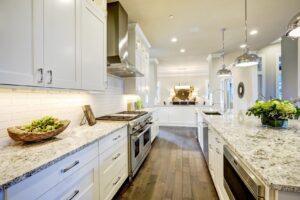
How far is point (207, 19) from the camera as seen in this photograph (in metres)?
3.29

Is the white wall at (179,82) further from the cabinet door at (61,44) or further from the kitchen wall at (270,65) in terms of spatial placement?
the cabinet door at (61,44)

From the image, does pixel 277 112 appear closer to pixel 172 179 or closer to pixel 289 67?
pixel 172 179

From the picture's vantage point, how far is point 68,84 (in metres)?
1.54

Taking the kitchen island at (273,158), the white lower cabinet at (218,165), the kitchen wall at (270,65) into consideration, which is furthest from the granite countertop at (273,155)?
the kitchen wall at (270,65)

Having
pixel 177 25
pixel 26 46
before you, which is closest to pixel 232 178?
pixel 26 46

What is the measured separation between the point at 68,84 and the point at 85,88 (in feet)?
0.93

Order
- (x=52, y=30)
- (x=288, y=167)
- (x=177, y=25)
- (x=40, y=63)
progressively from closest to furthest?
(x=288, y=167), (x=40, y=63), (x=52, y=30), (x=177, y=25)

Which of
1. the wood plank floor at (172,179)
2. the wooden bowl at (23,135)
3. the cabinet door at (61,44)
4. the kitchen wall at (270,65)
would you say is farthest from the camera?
the kitchen wall at (270,65)

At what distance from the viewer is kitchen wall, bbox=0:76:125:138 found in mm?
1322

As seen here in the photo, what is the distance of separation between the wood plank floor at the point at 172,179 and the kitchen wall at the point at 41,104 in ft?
3.93

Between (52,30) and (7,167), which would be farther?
(52,30)

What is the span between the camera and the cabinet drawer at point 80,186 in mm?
1052

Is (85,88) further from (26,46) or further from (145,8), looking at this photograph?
(145,8)

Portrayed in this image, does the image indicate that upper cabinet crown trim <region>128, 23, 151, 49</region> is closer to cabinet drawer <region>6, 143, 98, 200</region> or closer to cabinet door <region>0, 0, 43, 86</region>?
cabinet door <region>0, 0, 43, 86</region>
